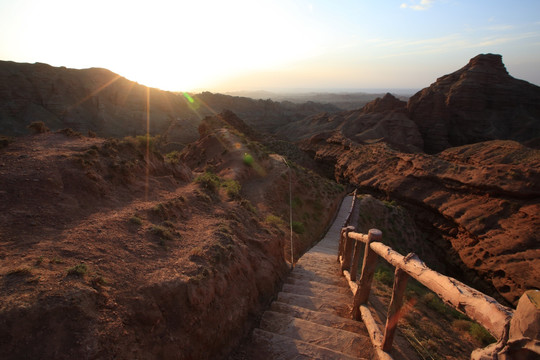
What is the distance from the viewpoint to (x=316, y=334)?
462 centimetres

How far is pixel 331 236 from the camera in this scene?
15234 millimetres

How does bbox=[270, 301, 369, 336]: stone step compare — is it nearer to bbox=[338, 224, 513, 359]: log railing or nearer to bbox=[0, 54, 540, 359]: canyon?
bbox=[338, 224, 513, 359]: log railing

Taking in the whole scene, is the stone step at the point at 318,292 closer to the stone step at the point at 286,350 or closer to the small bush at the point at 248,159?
the stone step at the point at 286,350

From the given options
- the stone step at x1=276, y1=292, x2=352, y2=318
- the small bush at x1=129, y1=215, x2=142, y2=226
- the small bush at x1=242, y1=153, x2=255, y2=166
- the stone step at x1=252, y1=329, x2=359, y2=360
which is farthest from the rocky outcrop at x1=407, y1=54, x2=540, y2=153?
the small bush at x1=129, y1=215, x2=142, y2=226

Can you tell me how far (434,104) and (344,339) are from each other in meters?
60.0

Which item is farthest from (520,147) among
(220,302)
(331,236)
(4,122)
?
(4,122)

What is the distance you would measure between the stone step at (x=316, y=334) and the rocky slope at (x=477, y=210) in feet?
57.3

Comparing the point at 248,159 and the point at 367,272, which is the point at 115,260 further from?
the point at 248,159

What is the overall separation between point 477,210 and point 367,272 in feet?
69.5

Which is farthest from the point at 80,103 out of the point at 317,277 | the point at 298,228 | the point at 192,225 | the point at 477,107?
the point at 477,107

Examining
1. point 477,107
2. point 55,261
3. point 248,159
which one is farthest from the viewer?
point 477,107

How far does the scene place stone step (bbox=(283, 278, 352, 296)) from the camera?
6688 mm

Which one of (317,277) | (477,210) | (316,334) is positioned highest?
(316,334)

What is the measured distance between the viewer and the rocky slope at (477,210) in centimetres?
1781
